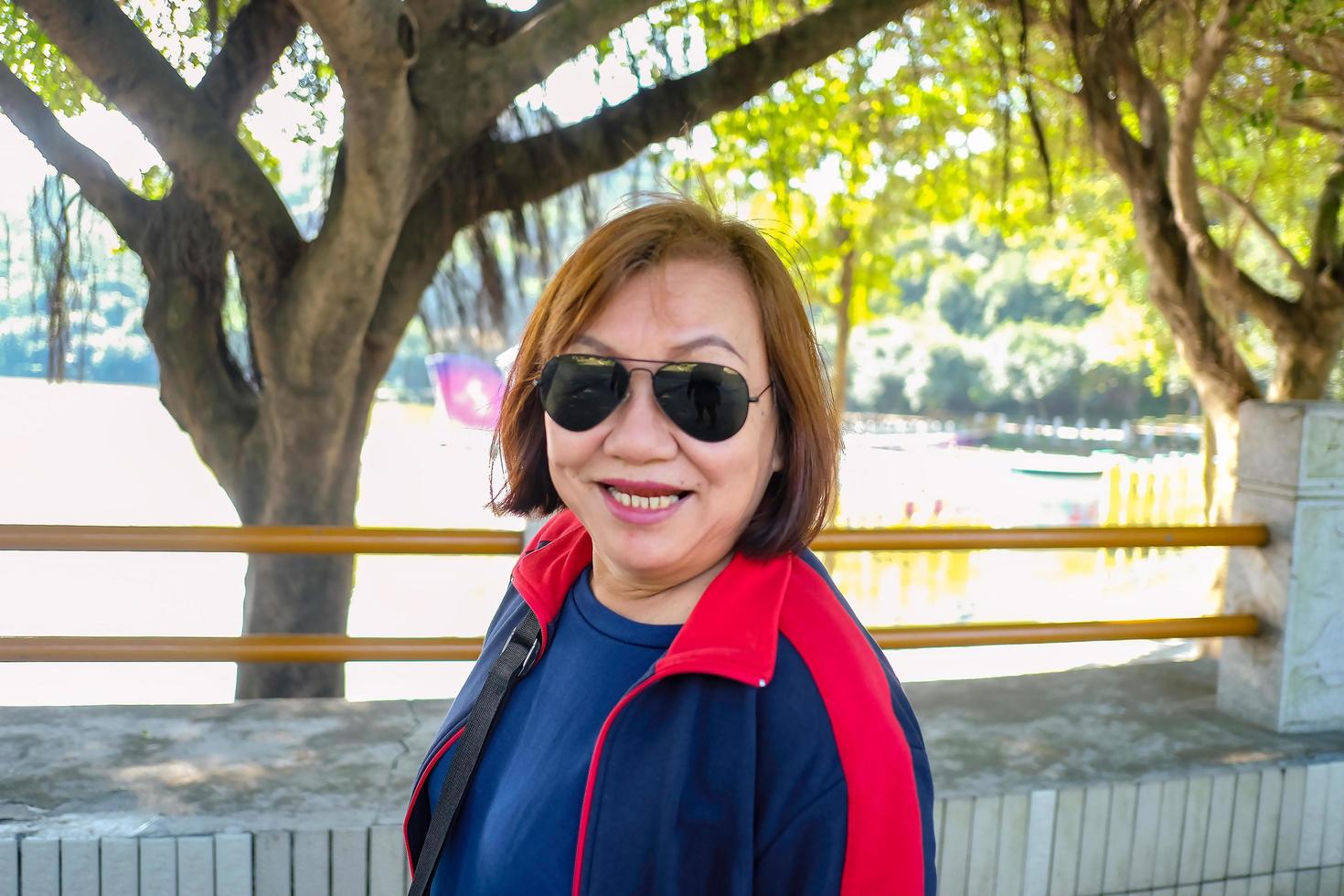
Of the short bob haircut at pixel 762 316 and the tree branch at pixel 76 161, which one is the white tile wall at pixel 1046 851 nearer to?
the short bob haircut at pixel 762 316

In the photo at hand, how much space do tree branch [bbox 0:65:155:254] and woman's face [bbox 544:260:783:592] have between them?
11.2 feet

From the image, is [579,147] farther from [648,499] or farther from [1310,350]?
[1310,350]

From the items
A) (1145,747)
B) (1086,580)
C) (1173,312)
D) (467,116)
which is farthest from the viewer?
(1086,580)

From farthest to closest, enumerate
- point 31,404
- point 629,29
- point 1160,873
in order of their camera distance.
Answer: point 31,404, point 629,29, point 1160,873

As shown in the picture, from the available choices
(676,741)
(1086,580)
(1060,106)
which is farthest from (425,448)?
(676,741)

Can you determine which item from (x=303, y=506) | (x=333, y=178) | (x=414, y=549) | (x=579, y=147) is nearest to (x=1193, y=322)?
(x=579, y=147)

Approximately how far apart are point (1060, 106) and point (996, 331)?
140 feet

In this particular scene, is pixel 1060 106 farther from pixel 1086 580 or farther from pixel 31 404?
pixel 1086 580

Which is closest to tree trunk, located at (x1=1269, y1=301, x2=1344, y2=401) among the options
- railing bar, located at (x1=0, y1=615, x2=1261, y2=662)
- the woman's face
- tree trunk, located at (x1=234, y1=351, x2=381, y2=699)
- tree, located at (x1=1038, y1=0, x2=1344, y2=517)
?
tree, located at (x1=1038, y1=0, x2=1344, y2=517)

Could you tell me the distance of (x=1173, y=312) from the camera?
6680 mm

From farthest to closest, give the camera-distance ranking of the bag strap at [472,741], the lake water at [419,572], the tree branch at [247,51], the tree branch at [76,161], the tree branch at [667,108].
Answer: the lake water at [419,572] → the tree branch at [247,51] → the tree branch at [667,108] → the tree branch at [76,161] → the bag strap at [472,741]

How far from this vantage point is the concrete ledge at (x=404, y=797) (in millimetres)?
2512

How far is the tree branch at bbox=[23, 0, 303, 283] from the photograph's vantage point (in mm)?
3412

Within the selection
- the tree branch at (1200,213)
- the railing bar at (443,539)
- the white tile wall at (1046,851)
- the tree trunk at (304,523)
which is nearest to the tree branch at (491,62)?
the tree trunk at (304,523)
